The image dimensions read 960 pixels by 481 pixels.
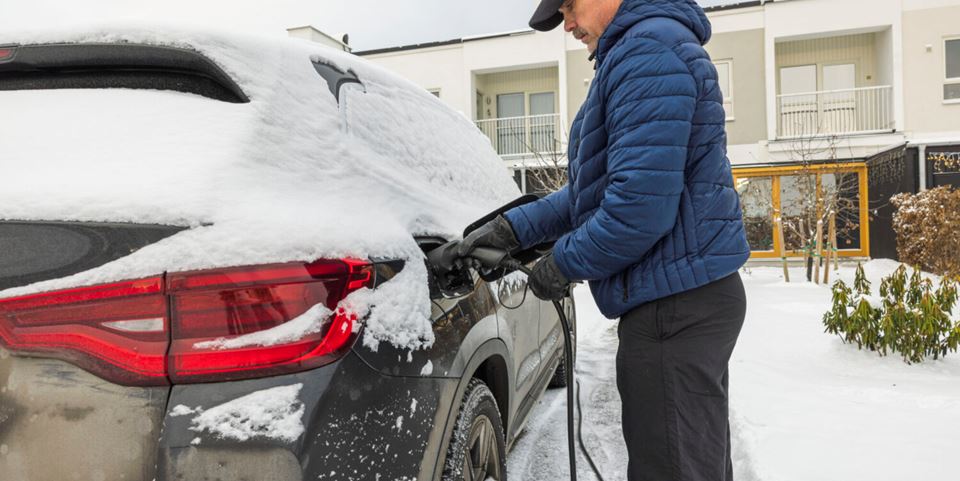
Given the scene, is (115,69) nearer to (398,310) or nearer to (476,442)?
(398,310)

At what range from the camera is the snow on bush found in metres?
9.69

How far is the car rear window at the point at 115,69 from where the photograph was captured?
144cm

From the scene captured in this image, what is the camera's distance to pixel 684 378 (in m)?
1.66

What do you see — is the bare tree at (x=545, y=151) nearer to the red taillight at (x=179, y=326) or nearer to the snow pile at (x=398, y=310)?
the snow pile at (x=398, y=310)

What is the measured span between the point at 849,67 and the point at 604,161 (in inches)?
756

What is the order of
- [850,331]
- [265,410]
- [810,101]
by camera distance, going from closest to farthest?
[265,410], [850,331], [810,101]

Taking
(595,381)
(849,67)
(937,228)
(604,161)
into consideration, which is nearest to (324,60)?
(604,161)

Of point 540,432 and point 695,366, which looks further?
point 540,432

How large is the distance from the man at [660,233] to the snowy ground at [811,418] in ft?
4.71

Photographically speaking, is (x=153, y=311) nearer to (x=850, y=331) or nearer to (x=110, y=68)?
(x=110, y=68)

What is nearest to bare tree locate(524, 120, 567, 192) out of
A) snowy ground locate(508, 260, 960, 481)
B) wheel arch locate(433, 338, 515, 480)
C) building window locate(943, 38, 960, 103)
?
snowy ground locate(508, 260, 960, 481)

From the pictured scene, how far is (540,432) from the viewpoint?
3.66 m

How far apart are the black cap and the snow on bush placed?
31.6ft

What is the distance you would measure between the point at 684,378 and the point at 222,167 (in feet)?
4.21
